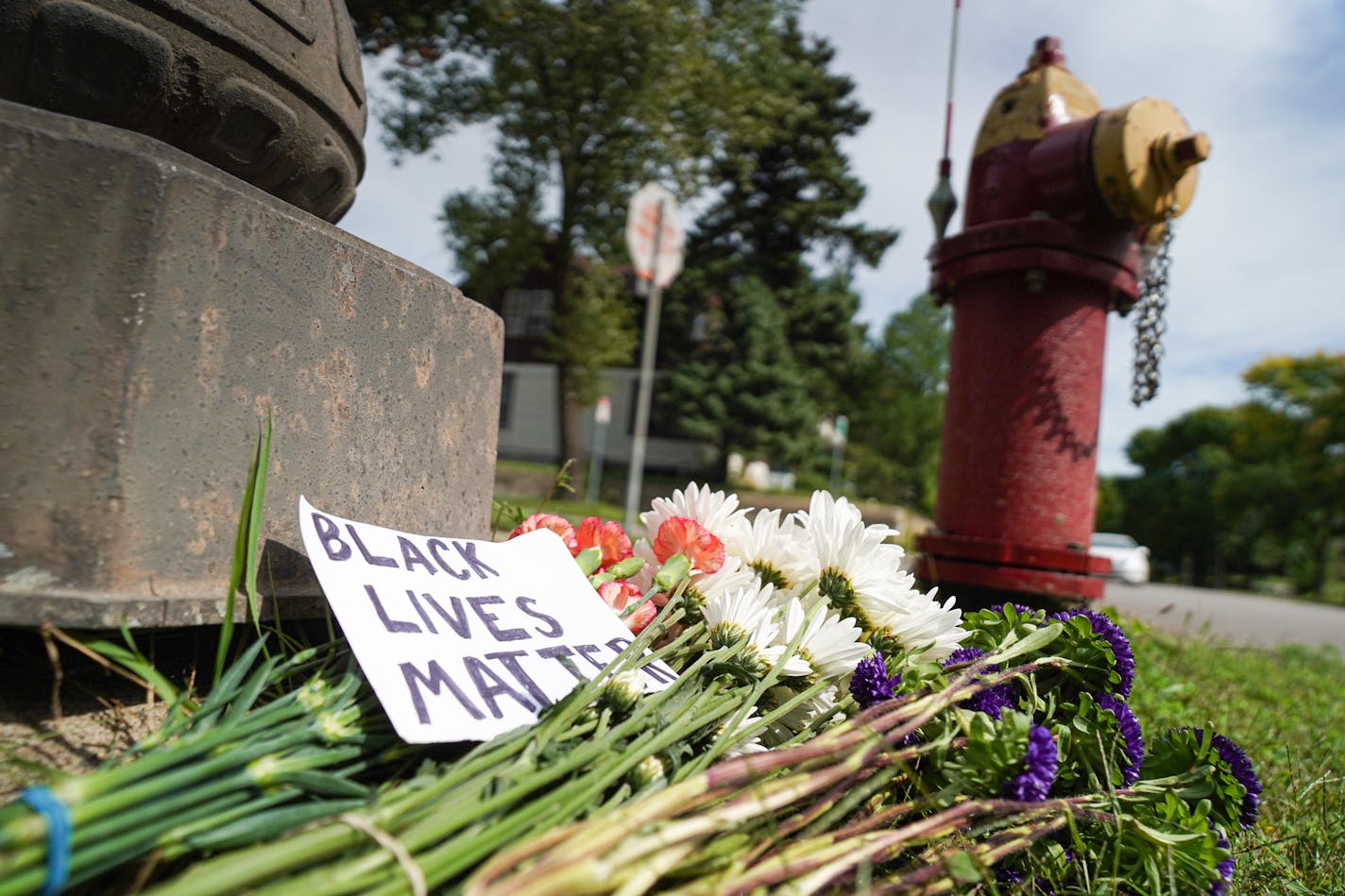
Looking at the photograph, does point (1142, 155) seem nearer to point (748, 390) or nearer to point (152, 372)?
point (152, 372)

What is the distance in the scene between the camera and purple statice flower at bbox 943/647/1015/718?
1327mm

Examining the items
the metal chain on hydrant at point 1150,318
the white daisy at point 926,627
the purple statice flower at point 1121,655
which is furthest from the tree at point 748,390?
the purple statice flower at point 1121,655

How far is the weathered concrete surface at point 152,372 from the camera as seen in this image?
116 centimetres

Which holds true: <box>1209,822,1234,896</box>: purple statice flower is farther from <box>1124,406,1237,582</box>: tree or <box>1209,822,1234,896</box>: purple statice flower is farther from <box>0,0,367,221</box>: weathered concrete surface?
<box>1124,406,1237,582</box>: tree

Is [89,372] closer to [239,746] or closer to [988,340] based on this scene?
[239,746]

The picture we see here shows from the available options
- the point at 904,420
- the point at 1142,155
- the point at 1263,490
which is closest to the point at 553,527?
the point at 1142,155

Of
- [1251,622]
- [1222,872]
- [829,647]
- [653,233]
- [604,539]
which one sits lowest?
[1251,622]

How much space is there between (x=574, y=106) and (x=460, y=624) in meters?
15.9

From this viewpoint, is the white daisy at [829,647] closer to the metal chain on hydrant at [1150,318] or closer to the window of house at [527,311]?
the metal chain on hydrant at [1150,318]

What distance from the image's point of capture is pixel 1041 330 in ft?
11.1

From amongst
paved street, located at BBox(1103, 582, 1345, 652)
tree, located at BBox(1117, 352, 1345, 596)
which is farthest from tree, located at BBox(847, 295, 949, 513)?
tree, located at BBox(1117, 352, 1345, 596)

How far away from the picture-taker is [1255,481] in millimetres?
41781

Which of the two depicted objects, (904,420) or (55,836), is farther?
(904,420)

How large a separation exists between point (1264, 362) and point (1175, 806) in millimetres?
49179
